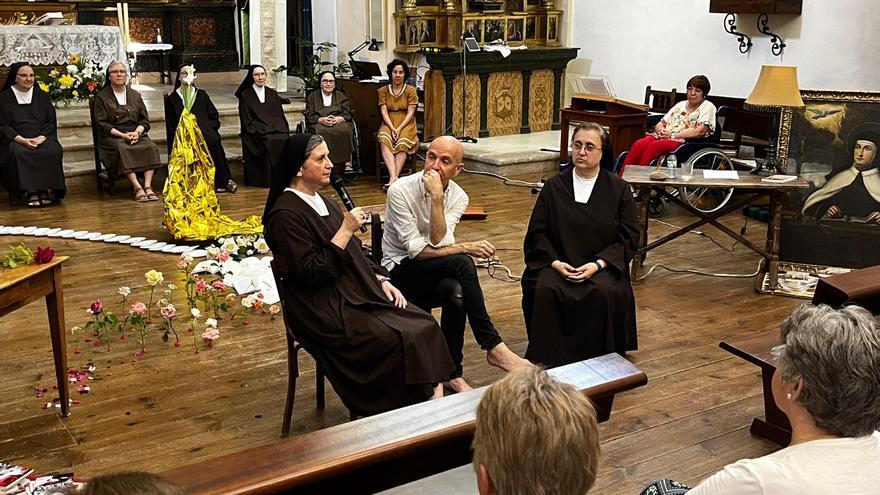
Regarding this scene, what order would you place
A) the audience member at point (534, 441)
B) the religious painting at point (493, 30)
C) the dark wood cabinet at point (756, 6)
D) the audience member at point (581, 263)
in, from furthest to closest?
1. the religious painting at point (493, 30)
2. the dark wood cabinet at point (756, 6)
3. the audience member at point (581, 263)
4. the audience member at point (534, 441)

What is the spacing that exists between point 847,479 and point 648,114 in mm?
7809

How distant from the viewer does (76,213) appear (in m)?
8.06

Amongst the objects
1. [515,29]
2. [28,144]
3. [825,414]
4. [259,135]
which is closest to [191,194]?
[28,144]

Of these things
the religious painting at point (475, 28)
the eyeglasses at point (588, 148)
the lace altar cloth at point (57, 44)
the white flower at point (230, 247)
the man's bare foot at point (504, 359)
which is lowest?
the man's bare foot at point (504, 359)

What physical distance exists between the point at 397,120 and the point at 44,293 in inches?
232

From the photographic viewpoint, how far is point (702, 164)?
7.85 m

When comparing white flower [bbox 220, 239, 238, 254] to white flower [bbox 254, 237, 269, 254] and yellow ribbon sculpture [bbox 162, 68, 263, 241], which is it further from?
yellow ribbon sculpture [bbox 162, 68, 263, 241]

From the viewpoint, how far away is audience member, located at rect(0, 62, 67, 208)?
8211 mm

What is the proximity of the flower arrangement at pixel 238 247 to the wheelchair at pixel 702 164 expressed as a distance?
3046 millimetres

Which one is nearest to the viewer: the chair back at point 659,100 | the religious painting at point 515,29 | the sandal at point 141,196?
the sandal at point 141,196

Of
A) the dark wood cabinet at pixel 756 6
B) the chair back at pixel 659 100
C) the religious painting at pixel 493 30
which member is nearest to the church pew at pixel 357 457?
the dark wood cabinet at pixel 756 6

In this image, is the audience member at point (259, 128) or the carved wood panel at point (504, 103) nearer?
the audience member at point (259, 128)

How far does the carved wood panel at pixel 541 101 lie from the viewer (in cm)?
1178

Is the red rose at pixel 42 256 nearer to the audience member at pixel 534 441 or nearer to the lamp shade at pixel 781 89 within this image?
the audience member at pixel 534 441
